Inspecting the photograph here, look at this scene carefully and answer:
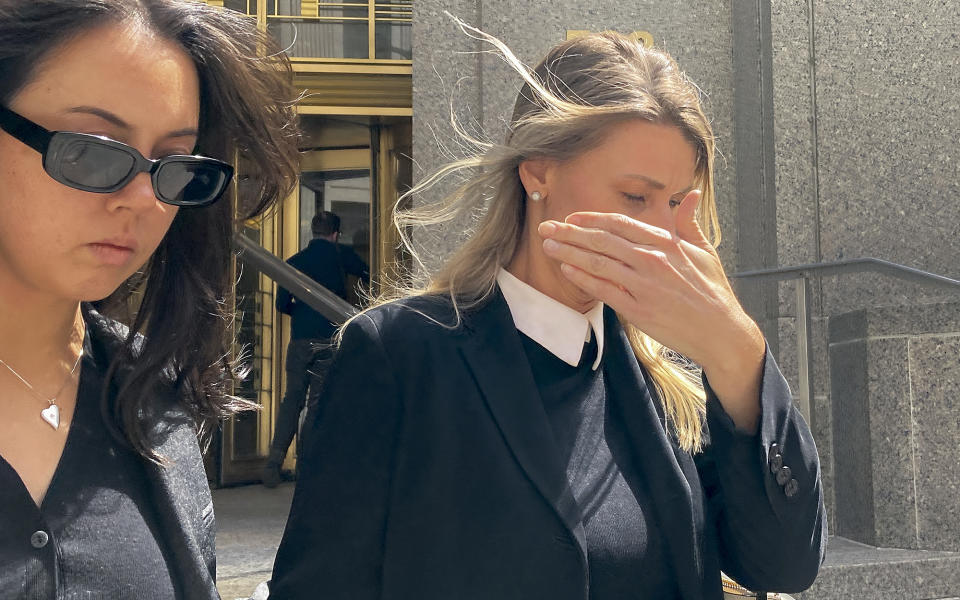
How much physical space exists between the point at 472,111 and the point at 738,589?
3805 millimetres

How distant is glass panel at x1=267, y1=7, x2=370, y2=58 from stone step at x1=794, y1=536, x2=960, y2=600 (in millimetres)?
4787

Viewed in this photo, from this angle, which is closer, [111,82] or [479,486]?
[111,82]

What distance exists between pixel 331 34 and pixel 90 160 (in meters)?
6.13

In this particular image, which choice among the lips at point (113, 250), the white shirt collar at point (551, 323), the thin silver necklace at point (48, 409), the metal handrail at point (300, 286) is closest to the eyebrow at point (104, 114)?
the lips at point (113, 250)

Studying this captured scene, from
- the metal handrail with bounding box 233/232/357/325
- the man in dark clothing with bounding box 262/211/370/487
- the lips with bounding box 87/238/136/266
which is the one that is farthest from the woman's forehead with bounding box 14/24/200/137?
the man in dark clothing with bounding box 262/211/370/487

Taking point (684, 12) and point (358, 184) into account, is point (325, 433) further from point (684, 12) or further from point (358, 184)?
point (358, 184)

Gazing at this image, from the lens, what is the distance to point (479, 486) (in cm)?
176

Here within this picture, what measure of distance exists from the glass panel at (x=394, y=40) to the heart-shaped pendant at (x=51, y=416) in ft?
19.2

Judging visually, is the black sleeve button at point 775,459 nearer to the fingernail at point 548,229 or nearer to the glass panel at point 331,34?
the fingernail at point 548,229

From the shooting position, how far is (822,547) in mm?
1930

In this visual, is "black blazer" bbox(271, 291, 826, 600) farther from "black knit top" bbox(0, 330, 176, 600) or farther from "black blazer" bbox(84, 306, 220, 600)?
"black knit top" bbox(0, 330, 176, 600)

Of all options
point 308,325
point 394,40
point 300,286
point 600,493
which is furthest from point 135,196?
point 394,40

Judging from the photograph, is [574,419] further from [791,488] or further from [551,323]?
[791,488]

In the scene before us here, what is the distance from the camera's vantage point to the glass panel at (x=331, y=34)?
734cm
